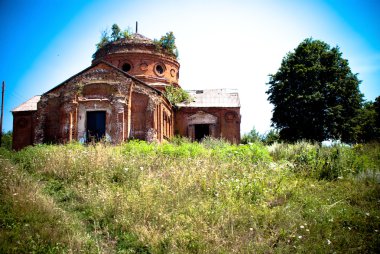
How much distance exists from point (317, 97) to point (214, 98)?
28.5ft

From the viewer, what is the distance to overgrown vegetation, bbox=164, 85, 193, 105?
2386 centimetres

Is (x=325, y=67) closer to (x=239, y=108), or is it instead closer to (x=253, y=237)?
(x=239, y=108)

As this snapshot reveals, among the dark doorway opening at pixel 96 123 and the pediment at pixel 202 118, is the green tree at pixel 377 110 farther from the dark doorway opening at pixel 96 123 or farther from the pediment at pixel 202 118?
the dark doorway opening at pixel 96 123

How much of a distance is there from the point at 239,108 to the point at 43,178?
17.8 m

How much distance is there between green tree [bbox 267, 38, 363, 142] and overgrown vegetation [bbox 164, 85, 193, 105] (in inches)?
322

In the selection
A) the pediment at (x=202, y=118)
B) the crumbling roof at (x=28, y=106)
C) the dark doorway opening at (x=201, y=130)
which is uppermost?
the crumbling roof at (x=28, y=106)

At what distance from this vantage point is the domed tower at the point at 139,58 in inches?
945

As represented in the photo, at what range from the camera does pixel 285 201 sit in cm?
665

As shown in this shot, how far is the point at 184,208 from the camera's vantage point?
595cm

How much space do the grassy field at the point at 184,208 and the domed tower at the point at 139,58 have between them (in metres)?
16.1

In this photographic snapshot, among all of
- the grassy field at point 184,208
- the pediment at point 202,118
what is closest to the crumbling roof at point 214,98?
the pediment at point 202,118

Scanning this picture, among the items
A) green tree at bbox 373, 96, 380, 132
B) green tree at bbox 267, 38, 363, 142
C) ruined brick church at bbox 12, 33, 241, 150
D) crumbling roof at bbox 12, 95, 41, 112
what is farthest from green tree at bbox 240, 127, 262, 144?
crumbling roof at bbox 12, 95, 41, 112

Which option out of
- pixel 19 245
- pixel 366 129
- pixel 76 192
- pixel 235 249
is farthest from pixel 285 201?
pixel 366 129

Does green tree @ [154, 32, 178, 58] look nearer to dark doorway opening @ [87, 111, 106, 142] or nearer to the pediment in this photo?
the pediment
